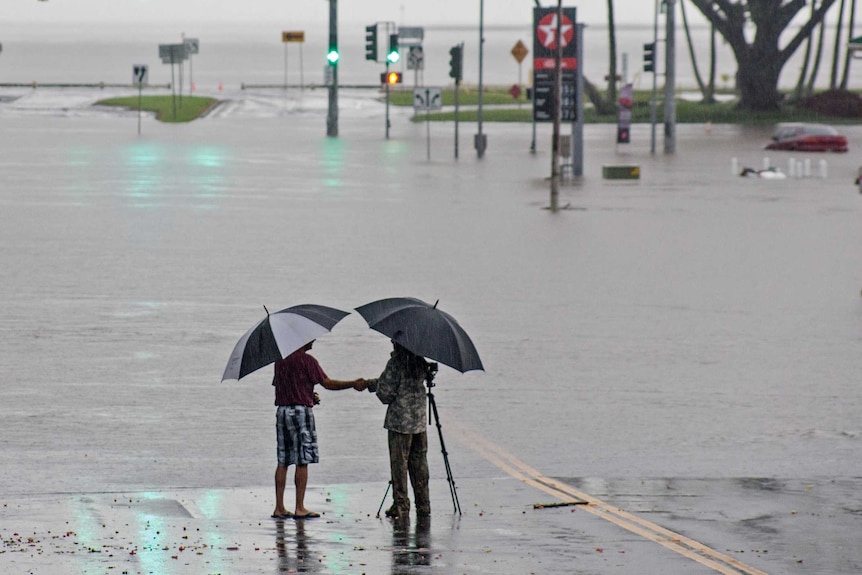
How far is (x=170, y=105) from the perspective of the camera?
268 ft

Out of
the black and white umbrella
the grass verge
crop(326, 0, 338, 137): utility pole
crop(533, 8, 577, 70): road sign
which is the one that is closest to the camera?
the black and white umbrella

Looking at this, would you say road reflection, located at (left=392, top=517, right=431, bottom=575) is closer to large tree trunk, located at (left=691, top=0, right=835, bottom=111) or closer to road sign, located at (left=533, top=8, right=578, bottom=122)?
road sign, located at (left=533, top=8, right=578, bottom=122)

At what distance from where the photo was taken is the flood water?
12.3m

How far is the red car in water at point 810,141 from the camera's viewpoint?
5691 centimetres

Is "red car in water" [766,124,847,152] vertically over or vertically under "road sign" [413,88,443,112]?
under

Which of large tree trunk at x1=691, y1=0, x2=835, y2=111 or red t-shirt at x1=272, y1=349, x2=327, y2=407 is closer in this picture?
red t-shirt at x1=272, y1=349, x2=327, y2=407

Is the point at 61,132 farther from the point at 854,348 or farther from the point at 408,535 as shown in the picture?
the point at 408,535

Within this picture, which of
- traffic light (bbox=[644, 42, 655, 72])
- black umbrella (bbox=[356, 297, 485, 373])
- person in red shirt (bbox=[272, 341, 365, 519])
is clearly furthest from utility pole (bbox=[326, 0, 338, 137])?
black umbrella (bbox=[356, 297, 485, 373])

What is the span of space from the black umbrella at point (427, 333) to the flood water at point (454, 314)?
1823 mm

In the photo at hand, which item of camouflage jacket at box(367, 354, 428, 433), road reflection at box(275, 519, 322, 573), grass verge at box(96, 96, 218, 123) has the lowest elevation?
road reflection at box(275, 519, 322, 573)

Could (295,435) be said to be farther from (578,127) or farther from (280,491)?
(578,127)

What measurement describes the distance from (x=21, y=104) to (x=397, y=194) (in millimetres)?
54997

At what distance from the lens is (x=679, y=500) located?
10.8 metres

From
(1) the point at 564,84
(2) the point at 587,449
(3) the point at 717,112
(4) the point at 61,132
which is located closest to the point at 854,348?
(2) the point at 587,449
